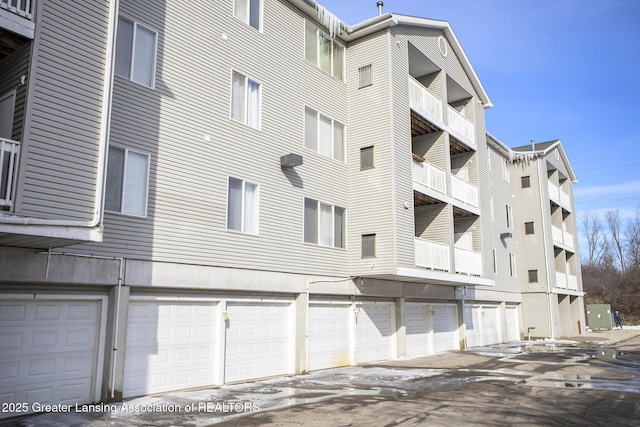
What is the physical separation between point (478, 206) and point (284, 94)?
11004mm

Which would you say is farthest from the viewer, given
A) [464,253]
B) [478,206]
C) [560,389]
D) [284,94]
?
[478,206]

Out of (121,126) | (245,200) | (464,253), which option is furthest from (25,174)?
(464,253)

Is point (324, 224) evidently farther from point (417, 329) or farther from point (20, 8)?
point (20, 8)

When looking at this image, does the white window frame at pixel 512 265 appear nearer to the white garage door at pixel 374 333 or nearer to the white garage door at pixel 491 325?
→ the white garage door at pixel 491 325

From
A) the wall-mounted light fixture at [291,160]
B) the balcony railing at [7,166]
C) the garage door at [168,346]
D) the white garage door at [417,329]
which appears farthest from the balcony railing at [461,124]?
the balcony railing at [7,166]

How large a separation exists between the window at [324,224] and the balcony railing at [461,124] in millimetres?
7074

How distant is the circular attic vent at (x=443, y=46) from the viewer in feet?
67.5

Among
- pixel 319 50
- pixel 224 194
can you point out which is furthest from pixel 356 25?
pixel 224 194

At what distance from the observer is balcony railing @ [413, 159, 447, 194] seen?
17.9 m

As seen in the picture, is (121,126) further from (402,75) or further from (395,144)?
(402,75)

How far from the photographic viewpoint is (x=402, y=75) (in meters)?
17.6

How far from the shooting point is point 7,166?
308 inches

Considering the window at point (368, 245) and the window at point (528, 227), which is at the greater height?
Result: the window at point (528, 227)

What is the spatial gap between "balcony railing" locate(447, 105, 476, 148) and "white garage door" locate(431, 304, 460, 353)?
744cm
